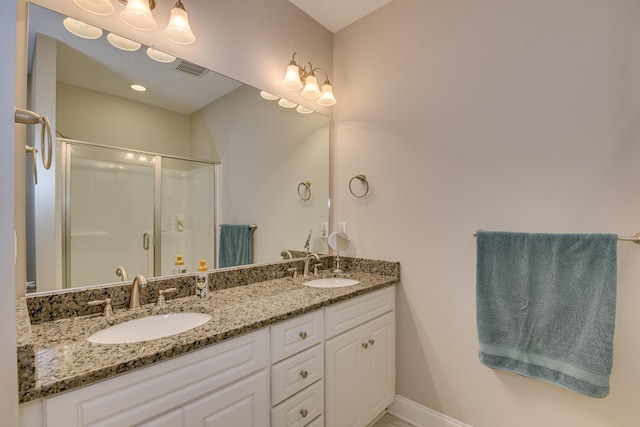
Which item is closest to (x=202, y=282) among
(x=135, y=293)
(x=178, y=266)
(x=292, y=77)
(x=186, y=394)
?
(x=178, y=266)

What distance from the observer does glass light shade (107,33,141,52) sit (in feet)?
4.23

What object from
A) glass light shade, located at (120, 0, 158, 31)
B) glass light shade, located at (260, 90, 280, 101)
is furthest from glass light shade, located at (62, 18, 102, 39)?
glass light shade, located at (260, 90, 280, 101)

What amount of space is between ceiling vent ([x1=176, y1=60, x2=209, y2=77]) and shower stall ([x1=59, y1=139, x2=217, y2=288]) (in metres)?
0.46

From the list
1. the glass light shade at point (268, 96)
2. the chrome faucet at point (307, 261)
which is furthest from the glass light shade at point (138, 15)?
the chrome faucet at point (307, 261)

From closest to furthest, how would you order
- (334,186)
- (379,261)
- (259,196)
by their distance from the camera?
(259,196) < (379,261) < (334,186)

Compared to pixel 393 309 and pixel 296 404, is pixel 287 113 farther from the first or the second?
pixel 296 404

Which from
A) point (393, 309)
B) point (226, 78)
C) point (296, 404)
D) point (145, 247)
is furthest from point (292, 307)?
point (226, 78)

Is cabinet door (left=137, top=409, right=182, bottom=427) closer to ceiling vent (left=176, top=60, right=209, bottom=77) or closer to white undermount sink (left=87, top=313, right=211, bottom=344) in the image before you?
white undermount sink (left=87, top=313, right=211, bottom=344)

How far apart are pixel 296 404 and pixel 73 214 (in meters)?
1.22

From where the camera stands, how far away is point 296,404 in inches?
50.4

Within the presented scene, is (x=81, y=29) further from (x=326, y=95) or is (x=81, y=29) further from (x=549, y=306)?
(x=549, y=306)

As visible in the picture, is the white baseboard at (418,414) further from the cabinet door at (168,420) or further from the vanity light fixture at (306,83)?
the vanity light fixture at (306,83)

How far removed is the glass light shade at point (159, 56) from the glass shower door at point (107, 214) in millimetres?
481

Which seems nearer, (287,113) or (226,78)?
(226,78)
